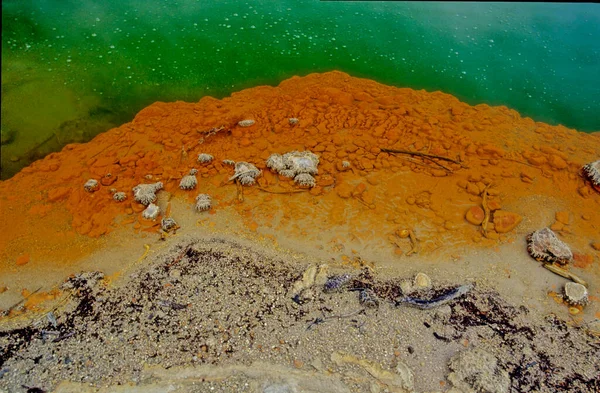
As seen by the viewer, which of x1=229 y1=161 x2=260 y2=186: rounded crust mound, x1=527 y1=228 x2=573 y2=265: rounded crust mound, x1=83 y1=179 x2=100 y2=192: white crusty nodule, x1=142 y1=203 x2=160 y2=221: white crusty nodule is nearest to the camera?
x1=527 y1=228 x2=573 y2=265: rounded crust mound

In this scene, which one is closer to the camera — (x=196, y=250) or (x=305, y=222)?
(x=196, y=250)

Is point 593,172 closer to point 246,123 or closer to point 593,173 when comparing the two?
point 593,173

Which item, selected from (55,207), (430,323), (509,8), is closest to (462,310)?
(430,323)

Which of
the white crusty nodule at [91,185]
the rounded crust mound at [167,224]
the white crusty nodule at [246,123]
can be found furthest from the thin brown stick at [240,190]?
the white crusty nodule at [91,185]

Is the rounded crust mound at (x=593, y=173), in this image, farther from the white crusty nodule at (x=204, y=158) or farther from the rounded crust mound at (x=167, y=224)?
the rounded crust mound at (x=167, y=224)

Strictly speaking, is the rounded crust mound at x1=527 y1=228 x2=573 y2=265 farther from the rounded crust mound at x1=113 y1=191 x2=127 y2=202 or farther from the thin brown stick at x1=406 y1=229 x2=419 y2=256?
the rounded crust mound at x1=113 y1=191 x2=127 y2=202

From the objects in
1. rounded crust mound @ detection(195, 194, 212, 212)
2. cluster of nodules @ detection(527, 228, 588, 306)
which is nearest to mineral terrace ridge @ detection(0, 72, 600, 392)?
rounded crust mound @ detection(195, 194, 212, 212)

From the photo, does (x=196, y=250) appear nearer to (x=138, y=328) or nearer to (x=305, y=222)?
(x=138, y=328)
